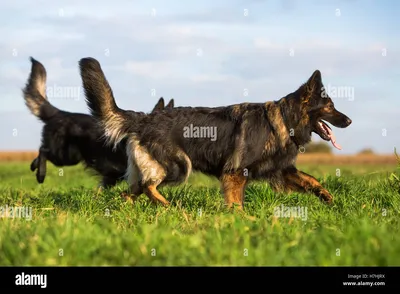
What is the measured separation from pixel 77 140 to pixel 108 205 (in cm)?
431

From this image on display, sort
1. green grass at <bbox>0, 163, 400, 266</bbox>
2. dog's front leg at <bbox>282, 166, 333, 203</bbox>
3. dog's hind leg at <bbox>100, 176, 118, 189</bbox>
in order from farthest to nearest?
dog's hind leg at <bbox>100, 176, 118, 189</bbox>, dog's front leg at <bbox>282, 166, 333, 203</bbox>, green grass at <bbox>0, 163, 400, 266</bbox>

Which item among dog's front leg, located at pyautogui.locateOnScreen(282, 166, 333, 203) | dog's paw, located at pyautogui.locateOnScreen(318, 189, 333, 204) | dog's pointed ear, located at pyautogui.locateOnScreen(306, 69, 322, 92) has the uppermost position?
dog's pointed ear, located at pyautogui.locateOnScreen(306, 69, 322, 92)

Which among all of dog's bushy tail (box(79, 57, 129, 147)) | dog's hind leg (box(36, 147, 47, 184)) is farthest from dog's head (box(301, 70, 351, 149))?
dog's hind leg (box(36, 147, 47, 184))

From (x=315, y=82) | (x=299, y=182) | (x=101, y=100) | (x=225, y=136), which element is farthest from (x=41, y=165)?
(x=315, y=82)

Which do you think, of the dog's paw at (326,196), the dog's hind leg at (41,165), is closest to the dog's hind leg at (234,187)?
the dog's paw at (326,196)

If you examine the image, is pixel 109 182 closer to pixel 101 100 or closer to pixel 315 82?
pixel 101 100

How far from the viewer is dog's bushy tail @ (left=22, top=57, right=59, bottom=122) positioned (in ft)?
37.4

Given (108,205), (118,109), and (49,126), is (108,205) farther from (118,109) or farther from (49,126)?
(49,126)

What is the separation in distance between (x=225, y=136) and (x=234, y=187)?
0.72 metres

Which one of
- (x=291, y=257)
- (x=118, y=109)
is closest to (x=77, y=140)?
(x=118, y=109)

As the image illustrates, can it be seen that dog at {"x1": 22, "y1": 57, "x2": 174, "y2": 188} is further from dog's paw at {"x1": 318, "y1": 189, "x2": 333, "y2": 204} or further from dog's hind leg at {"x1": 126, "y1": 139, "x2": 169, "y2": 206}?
dog's paw at {"x1": 318, "y1": 189, "x2": 333, "y2": 204}

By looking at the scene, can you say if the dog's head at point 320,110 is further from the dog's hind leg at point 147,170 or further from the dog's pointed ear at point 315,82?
the dog's hind leg at point 147,170

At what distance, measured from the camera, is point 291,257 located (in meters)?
4.16

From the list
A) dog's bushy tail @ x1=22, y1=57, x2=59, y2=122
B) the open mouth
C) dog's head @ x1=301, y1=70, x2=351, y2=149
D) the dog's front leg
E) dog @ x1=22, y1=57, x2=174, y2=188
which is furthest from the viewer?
dog's bushy tail @ x1=22, y1=57, x2=59, y2=122
